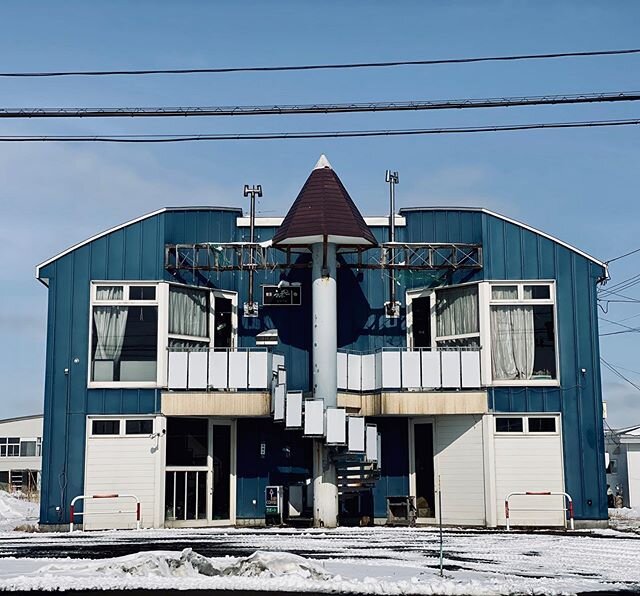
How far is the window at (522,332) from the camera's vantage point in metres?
32.0

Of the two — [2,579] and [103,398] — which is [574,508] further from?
[2,579]

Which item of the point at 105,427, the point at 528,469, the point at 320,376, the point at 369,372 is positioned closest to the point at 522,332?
the point at 528,469

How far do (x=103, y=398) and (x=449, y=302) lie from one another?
1142 centimetres

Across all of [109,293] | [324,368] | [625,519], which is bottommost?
[625,519]

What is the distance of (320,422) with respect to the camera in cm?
2972

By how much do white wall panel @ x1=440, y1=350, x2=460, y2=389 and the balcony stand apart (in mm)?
5411

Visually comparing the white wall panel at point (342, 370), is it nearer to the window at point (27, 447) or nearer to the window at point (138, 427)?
the window at point (138, 427)

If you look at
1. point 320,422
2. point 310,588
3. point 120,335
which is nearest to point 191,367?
point 120,335

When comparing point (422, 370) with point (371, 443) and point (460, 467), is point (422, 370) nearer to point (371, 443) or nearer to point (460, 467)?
point (371, 443)

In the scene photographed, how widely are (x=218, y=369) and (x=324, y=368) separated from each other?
3.40 meters

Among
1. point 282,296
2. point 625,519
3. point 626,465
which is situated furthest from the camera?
point 626,465

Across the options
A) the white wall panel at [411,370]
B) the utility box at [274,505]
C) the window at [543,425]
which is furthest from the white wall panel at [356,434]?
the window at [543,425]

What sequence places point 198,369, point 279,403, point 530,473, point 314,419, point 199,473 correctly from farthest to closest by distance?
point 199,473 < point 198,369 < point 530,473 < point 279,403 < point 314,419

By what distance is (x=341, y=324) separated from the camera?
33625mm
